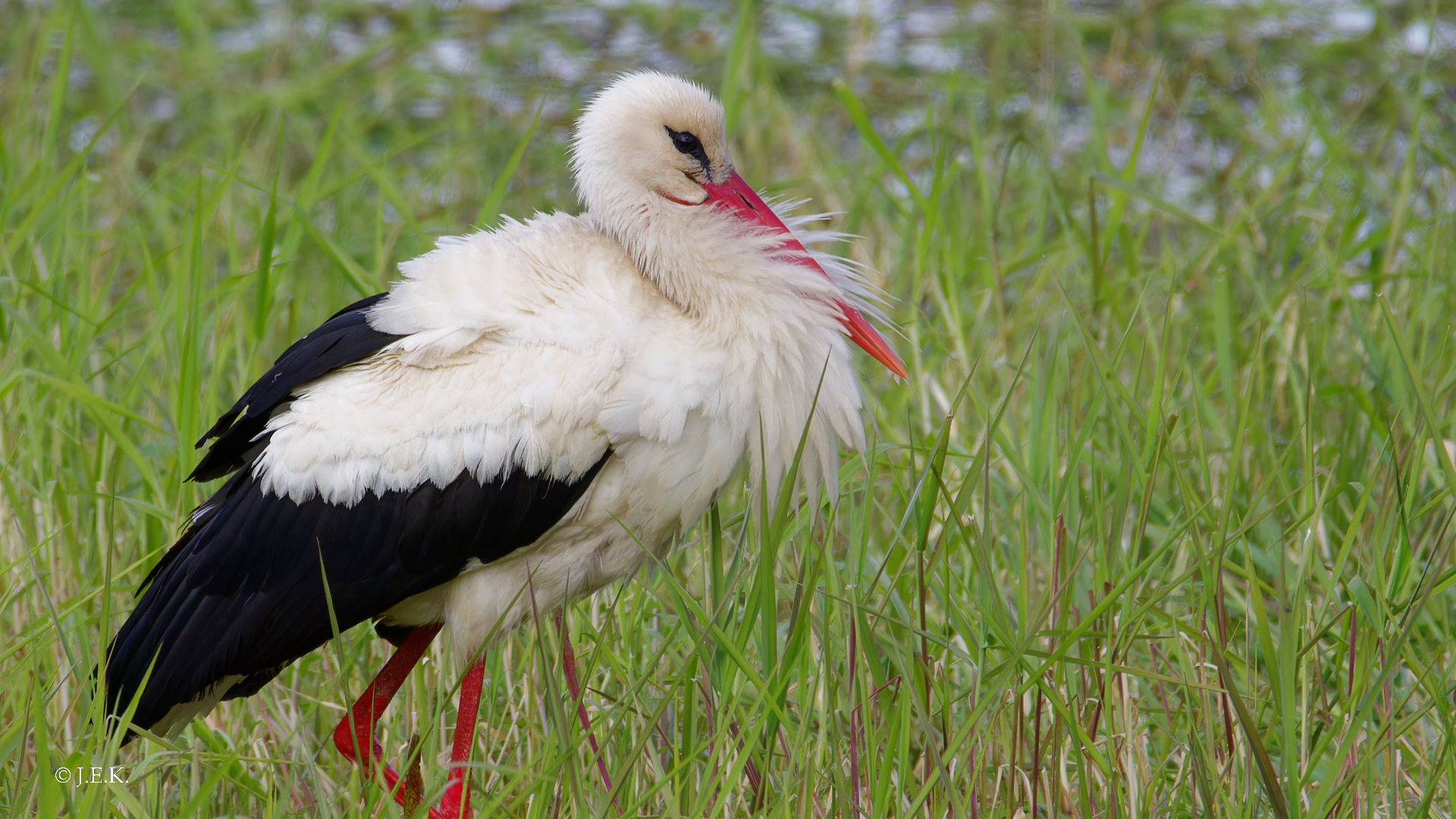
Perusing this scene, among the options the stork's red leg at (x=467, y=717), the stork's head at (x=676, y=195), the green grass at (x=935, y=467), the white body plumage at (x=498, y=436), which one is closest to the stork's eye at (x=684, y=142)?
the stork's head at (x=676, y=195)

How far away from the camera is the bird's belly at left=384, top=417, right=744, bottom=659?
2641 millimetres

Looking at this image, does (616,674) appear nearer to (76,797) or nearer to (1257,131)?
(76,797)

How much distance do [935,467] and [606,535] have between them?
0.72 m

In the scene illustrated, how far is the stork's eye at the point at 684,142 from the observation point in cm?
296

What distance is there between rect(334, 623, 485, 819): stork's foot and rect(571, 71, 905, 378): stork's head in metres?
0.84

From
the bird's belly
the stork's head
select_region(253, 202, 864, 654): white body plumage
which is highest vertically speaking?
the stork's head

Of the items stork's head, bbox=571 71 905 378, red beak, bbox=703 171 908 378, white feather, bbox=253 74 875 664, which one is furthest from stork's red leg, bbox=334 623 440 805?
red beak, bbox=703 171 908 378

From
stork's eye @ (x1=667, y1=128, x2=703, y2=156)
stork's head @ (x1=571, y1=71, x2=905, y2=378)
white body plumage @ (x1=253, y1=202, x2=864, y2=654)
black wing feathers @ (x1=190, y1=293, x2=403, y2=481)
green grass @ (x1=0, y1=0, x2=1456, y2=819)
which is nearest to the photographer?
A: green grass @ (x1=0, y1=0, x2=1456, y2=819)

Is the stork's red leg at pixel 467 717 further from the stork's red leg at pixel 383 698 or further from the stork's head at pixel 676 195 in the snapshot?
the stork's head at pixel 676 195

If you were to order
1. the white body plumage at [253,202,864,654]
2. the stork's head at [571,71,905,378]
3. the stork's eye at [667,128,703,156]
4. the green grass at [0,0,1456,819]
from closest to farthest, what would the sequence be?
the green grass at [0,0,1456,819] < the white body plumage at [253,202,864,654] < the stork's head at [571,71,905,378] < the stork's eye at [667,128,703,156]

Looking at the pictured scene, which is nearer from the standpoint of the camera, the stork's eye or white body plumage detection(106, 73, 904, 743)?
white body plumage detection(106, 73, 904, 743)

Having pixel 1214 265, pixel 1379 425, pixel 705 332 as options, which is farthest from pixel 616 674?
pixel 1214 265

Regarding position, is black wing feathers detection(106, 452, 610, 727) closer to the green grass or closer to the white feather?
Result: the white feather

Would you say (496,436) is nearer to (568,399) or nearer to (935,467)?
(568,399)
